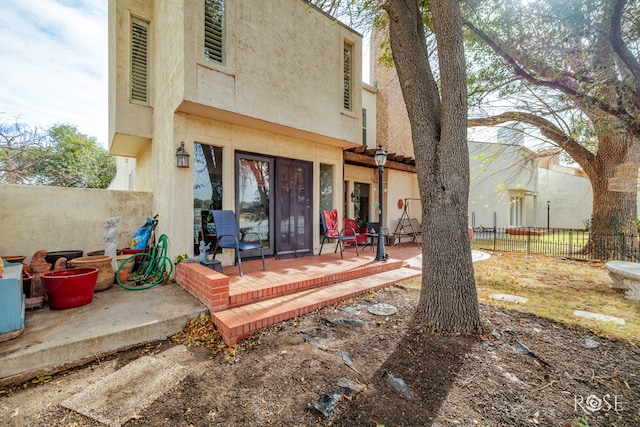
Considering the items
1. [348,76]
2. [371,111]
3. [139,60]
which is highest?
[371,111]

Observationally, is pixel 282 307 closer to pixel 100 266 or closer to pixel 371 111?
pixel 100 266

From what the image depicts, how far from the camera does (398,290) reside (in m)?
4.43

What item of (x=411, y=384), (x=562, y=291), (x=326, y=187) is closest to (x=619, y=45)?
(x=562, y=291)

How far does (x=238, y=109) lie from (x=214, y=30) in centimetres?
135

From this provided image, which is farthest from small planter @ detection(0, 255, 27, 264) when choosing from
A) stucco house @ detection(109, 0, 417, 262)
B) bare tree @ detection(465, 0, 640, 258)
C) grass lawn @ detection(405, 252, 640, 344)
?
bare tree @ detection(465, 0, 640, 258)

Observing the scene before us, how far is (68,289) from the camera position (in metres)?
3.19

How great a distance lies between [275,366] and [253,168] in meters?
3.95

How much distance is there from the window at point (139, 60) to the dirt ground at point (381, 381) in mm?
5196

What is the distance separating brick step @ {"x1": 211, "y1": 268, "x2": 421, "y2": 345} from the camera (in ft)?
9.41

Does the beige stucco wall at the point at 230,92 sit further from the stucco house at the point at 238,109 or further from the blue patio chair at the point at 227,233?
the blue patio chair at the point at 227,233

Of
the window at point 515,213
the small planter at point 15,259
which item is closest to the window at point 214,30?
the small planter at point 15,259

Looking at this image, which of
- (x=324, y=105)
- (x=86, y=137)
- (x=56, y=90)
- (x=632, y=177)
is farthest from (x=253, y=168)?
(x=86, y=137)

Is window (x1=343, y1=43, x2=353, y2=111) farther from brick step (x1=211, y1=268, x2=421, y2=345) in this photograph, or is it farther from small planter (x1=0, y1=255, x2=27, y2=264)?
small planter (x1=0, y1=255, x2=27, y2=264)

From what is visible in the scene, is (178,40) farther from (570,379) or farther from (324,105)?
(570,379)
